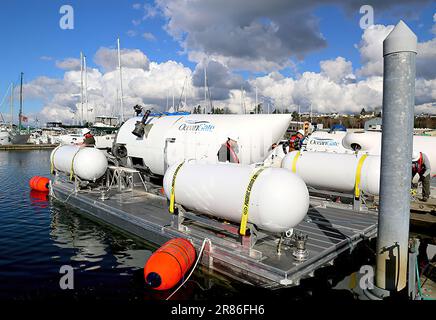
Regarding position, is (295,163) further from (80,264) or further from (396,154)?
(80,264)

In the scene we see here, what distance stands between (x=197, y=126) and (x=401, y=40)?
785 cm

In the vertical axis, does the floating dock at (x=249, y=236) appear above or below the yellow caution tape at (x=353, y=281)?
above

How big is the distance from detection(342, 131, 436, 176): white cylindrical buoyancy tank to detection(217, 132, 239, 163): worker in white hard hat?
24.0 feet

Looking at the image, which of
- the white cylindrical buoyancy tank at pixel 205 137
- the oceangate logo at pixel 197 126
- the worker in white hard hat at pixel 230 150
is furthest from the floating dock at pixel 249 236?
the oceangate logo at pixel 197 126

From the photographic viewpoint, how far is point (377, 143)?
15.8 metres

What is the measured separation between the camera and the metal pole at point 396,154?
5.02m

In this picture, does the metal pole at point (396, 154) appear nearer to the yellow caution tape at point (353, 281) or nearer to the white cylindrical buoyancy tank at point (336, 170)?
the yellow caution tape at point (353, 281)

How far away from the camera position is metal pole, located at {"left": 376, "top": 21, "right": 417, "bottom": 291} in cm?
502

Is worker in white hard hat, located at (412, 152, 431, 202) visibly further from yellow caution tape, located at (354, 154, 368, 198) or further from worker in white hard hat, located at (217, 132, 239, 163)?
worker in white hard hat, located at (217, 132, 239, 163)

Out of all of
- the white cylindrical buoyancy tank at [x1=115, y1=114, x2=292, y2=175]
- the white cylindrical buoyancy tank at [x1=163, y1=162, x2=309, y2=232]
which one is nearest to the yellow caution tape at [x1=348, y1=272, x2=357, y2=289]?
the white cylindrical buoyancy tank at [x1=163, y1=162, x2=309, y2=232]

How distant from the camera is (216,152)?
1111 cm

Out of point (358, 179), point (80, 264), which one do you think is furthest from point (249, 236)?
point (358, 179)
